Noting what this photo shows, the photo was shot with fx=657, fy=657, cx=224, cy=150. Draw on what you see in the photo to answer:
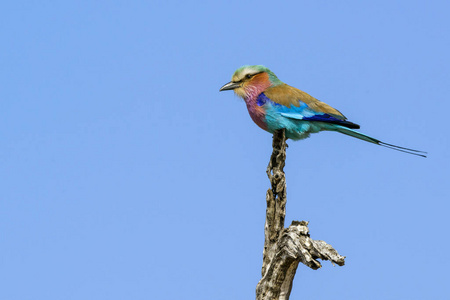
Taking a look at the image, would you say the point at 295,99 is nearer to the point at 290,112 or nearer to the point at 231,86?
the point at 290,112

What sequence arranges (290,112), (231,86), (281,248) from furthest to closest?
(231,86) → (290,112) → (281,248)

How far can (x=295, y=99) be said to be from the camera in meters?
7.74

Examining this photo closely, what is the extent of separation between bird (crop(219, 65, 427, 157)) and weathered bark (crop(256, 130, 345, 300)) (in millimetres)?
706

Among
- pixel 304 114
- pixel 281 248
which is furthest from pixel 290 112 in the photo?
pixel 281 248

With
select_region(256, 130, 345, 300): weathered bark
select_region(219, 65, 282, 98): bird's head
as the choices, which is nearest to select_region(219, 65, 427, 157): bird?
select_region(219, 65, 282, 98): bird's head

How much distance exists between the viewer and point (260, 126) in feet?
25.4

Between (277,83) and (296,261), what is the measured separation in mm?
2548

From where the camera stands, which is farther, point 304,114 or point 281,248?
point 304,114

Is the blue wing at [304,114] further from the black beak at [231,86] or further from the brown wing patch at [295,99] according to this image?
the black beak at [231,86]

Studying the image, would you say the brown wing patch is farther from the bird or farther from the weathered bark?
the weathered bark

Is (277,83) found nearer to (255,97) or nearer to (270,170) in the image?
(255,97)

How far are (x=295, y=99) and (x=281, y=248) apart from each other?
2.06m

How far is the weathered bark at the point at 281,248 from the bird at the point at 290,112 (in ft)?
2.32

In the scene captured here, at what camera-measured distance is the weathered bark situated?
609cm
